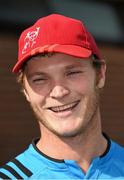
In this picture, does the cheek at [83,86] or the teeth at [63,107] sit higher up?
the cheek at [83,86]

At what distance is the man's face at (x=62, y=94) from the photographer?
2.69 metres

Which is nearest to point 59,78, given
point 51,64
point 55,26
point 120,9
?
point 51,64

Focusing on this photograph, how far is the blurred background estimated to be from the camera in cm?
708

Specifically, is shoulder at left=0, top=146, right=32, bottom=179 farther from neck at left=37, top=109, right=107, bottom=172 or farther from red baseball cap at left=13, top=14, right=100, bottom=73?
red baseball cap at left=13, top=14, right=100, bottom=73

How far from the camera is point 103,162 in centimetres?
289

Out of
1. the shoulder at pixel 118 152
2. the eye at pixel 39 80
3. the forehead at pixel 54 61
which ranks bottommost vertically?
the shoulder at pixel 118 152

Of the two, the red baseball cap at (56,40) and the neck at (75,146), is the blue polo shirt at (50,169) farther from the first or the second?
the red baseball cap at (56,40)

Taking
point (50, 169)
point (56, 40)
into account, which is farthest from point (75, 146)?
point (56, 40)

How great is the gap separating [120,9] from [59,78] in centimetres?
584

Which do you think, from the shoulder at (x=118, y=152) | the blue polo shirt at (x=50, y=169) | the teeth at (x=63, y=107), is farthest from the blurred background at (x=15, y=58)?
the teeth at (x=63, y=107)

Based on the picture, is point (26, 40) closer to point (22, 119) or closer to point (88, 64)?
point (88, 64)

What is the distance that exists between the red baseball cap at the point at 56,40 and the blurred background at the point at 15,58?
166 inches

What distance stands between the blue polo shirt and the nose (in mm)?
339

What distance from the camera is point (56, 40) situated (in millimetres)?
2777
